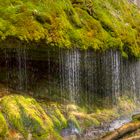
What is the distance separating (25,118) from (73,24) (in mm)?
4214

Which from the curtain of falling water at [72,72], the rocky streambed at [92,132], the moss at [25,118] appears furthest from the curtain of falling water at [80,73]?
the moss at [25,118]

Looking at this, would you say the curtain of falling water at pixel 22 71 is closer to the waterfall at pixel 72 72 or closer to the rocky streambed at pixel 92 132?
the waterfall at pixel 72 72

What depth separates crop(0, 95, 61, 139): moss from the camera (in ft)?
36.3

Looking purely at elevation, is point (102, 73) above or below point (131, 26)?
below

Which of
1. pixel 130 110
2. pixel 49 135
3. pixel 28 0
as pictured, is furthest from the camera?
pixel 130 110

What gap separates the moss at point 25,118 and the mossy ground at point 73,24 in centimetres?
176

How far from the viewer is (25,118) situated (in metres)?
11.3

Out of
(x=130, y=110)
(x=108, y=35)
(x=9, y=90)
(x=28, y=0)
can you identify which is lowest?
(x=130, y=110)

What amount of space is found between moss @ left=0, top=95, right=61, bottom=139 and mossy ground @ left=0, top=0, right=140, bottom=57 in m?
1.76

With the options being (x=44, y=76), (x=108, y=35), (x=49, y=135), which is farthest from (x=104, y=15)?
(x=49, y=135)

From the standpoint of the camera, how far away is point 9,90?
1356 cm

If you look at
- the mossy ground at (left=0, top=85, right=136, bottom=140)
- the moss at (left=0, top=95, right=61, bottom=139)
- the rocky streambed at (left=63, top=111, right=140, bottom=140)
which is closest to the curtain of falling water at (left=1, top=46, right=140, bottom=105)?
the mossy ground at (left=0, top=85, right=136, bottom=140)

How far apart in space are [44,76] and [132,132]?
5.73 meters

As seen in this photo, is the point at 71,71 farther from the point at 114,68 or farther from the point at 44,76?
the point at 114,68
